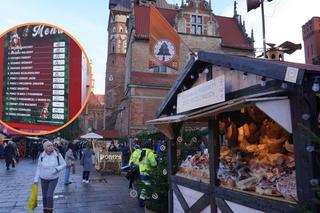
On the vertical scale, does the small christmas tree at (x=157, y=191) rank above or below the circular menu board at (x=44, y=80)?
below

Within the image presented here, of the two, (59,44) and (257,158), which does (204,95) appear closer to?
(257,158)

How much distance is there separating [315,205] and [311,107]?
1.01 meters

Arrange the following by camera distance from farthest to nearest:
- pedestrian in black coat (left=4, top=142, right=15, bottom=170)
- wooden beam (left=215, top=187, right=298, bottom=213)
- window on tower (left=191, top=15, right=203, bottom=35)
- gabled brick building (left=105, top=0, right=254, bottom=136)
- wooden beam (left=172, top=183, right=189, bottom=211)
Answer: window on tower (left=191, top=15, right=203, bottom=35) → gabled brick building (left=105, top=0, right=254, bottom=136) → pedestrian in black coat (left=4, top=142, right=15, bottom=170) → wooden beam (left=172, top=183, right=189, bottom=211) → wooden beam (left=215, top=187, right=298, bottom=213)

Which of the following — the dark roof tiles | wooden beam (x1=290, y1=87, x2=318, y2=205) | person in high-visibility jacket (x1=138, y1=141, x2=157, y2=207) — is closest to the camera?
wooden beam (x1=290, y1=87, x2=318, y2=205)

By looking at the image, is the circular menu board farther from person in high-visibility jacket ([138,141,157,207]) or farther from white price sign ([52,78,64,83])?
person in high-visibility jacket ([138,141,157,207])

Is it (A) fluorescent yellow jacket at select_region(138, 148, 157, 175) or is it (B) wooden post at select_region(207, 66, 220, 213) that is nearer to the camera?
(B) wooden post at select_region(207, 66, 220, 213)

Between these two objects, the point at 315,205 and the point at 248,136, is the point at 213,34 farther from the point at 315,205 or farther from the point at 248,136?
the point at 315,205

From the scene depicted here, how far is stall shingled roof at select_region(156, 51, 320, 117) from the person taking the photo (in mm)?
3709

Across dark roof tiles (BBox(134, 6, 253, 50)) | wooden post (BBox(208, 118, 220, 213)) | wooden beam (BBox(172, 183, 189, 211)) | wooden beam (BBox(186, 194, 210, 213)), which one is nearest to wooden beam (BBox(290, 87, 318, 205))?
wooden post (BBox(208, 118, 220, 213))

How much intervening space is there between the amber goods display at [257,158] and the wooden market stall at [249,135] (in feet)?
0.04

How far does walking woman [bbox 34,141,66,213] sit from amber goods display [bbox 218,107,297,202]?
3.31 m

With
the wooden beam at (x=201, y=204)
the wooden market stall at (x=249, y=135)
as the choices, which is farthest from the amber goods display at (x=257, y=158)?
the wooden beam at (x=201, y=204)

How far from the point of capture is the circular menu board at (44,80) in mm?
1679

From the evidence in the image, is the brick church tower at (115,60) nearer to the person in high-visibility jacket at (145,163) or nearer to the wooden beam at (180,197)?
the person in high-visibility jacket at (145,163)
